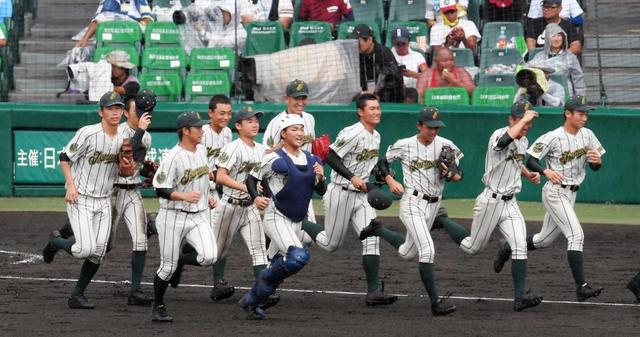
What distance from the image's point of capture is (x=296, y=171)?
9.94m

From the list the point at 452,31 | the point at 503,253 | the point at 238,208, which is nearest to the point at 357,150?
the point at 238,208

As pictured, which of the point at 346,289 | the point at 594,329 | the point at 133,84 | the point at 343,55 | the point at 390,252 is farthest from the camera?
the point at 343,55

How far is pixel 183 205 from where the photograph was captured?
1000 centimetres

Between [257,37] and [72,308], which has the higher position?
[257,37]

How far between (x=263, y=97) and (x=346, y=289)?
667cm

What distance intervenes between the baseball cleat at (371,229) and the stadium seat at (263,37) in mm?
8250

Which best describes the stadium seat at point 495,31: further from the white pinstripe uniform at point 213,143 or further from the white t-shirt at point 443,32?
the white pinstripe uniform at point 213,143

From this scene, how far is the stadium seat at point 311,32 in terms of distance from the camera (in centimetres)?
1859

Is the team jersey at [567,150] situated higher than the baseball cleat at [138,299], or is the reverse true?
the team jersey at [567,150]

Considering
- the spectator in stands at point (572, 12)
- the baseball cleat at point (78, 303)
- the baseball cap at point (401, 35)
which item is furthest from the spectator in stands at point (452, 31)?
the baseball cleat at point (78, 303)

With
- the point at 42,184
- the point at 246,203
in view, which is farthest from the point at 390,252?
the point at 42,184

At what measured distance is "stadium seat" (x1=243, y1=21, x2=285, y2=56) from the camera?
18703 mm

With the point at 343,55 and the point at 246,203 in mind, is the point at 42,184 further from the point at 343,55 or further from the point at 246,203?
the point at 246,203

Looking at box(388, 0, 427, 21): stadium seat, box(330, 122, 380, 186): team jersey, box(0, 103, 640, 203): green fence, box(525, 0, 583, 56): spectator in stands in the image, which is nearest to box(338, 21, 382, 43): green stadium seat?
box(388, 0, 427, 21): stadium seat
